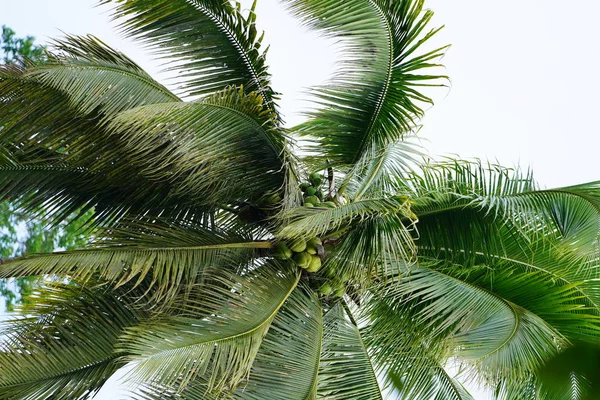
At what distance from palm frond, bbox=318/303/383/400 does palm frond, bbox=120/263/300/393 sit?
0.55m

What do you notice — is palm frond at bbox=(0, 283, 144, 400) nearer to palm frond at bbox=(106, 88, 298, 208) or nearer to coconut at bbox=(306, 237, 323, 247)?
palm frond at bbox=(106, 88, 298, 208)

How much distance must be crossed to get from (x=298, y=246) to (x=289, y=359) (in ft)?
2.26

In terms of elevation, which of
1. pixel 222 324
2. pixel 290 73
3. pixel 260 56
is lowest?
pixel 222 324

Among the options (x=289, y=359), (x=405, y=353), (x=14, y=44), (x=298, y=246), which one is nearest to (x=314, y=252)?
(x=298, y=246)

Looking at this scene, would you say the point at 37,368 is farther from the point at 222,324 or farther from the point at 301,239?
the point at 301,239

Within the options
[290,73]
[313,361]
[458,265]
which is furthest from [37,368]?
[290,73]

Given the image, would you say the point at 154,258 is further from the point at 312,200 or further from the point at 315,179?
the point at 315,179

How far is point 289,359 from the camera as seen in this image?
16.9ft

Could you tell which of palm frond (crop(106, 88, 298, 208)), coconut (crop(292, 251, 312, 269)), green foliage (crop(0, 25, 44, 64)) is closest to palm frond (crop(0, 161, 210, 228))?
palm frond (crop(106, 88, 298, 208))

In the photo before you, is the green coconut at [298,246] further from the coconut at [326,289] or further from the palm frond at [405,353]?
the palm frond at [405,353]

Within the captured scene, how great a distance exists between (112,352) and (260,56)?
2.29 meters

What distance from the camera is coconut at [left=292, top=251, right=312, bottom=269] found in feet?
17.7

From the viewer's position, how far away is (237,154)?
212 inches

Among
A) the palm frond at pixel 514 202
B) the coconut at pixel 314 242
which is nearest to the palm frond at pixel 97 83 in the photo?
the coconut at pixel 314 242
